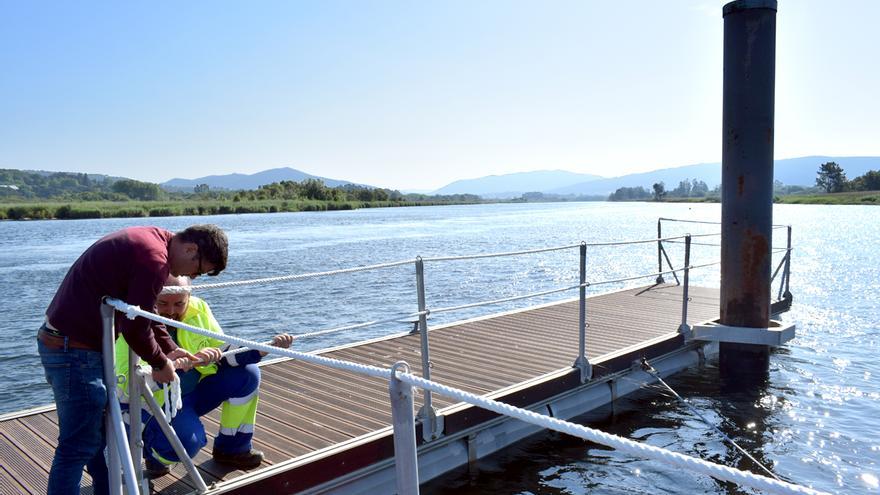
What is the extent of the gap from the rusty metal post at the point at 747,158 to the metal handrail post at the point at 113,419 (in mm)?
5954

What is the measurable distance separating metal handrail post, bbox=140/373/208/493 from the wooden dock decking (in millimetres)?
178

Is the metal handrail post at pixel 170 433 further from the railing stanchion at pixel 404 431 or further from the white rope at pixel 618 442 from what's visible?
the railing stanchion at pixel 404 431

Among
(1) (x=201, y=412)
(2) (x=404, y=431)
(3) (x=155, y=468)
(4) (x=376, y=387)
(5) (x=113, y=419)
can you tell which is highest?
(2) (x=404, y=431)

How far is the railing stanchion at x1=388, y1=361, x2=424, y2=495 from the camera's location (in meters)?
1.86

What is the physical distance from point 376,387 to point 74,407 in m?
3.26

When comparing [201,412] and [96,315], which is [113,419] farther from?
[201,412]

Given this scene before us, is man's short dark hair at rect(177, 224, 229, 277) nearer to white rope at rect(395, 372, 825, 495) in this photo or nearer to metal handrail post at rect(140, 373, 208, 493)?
metal handrail post at rect(140, 373, 208, 493)

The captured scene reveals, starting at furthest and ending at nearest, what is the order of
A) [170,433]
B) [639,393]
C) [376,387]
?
[639,393] → [376,387] → [170,433]

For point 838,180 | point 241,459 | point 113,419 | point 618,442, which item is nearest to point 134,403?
point 113,419

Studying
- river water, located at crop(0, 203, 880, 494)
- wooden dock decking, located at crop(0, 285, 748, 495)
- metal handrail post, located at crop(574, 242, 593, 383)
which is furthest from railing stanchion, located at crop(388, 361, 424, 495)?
metal handrail post, located at crop(574, 242, 593, 383)

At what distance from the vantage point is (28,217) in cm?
6438

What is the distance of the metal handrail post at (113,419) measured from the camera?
297cm

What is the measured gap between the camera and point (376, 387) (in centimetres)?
604

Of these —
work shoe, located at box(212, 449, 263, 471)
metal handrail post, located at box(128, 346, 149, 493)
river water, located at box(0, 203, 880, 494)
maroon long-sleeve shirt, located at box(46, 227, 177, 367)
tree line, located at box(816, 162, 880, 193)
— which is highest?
tree line, located at box(816, 162, 880, 193)
